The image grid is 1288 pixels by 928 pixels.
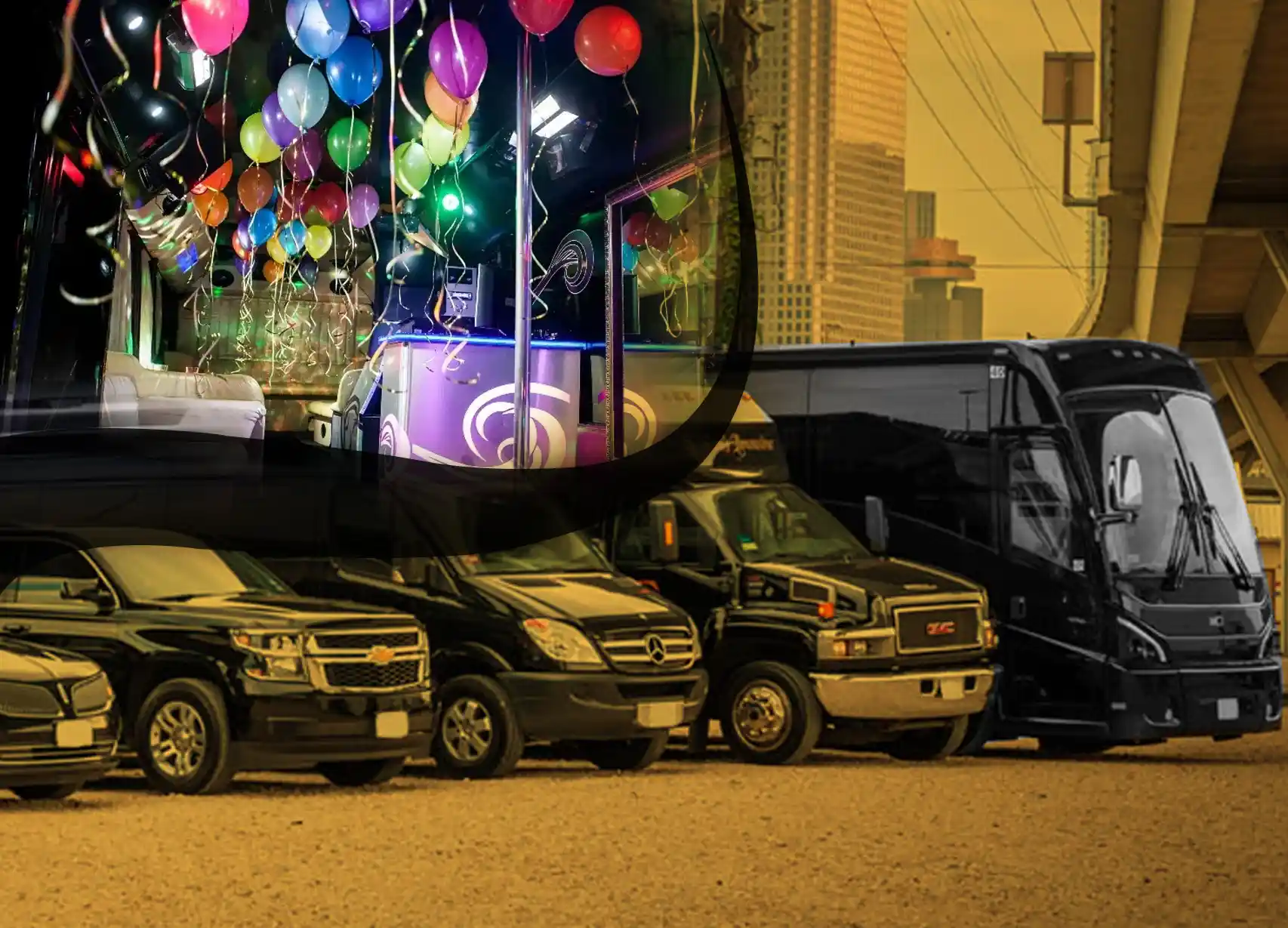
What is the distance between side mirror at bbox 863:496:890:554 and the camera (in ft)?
54.0

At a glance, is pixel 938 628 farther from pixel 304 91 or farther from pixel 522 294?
pixel 304 91

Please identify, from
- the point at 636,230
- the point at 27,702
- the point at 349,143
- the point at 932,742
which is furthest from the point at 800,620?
the point at 349,143

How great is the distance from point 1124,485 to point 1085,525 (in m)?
0.56

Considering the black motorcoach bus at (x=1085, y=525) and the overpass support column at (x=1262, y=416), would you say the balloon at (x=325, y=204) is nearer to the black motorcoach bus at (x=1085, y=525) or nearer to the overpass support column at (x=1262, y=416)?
the black motorcoach bus at (x=1085, y=525)

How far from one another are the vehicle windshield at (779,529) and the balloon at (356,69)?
3.78 m

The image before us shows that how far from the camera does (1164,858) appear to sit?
11.5 metres

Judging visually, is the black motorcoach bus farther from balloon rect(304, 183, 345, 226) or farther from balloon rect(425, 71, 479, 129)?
balloon rect(304, 183, 345, 226)

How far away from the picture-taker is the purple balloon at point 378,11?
14.8 meters

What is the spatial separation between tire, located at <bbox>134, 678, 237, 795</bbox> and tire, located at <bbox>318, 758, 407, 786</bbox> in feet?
4.69

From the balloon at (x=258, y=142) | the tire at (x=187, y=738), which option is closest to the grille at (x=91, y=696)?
the tire at (x=187, y=738)

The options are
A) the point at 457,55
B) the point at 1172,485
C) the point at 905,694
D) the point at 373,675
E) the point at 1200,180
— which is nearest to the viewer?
the point at 373,675

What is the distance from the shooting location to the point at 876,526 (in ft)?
54.1

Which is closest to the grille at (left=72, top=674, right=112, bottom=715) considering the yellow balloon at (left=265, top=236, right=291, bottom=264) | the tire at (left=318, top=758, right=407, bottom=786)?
the tire at (left=318, top=758, right=407, bottom=786)

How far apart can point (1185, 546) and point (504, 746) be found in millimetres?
6135
